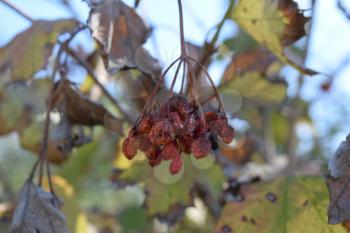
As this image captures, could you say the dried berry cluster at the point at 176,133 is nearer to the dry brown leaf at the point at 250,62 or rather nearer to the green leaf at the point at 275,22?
the green leaf at the point at 275,22

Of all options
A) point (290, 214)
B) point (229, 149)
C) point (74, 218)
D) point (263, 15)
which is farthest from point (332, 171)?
point (229, 149)

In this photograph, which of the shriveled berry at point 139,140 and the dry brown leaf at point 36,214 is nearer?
the shriveled berry at point 139,140

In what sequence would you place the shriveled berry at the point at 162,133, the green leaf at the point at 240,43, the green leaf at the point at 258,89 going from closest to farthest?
1. the shriveled berry at the point at 162,133
2. the green leaf at the point at 258,89
3. the green leaf at the point at 240,43

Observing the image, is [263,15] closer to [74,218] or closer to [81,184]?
[74,218]

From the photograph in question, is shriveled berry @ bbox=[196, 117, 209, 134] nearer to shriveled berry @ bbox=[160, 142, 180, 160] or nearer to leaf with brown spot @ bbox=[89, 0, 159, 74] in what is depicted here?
shriveled berry @ bbox=[160, 142, 180, 160]

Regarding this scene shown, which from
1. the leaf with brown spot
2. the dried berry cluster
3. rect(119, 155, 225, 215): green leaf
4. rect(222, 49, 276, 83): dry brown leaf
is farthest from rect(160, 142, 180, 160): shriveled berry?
rect(222, 49, 276, 83): dry brown leaf

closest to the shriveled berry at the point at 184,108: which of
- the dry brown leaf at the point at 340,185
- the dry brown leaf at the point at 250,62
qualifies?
the dry brown leaf at the point at 340,185
